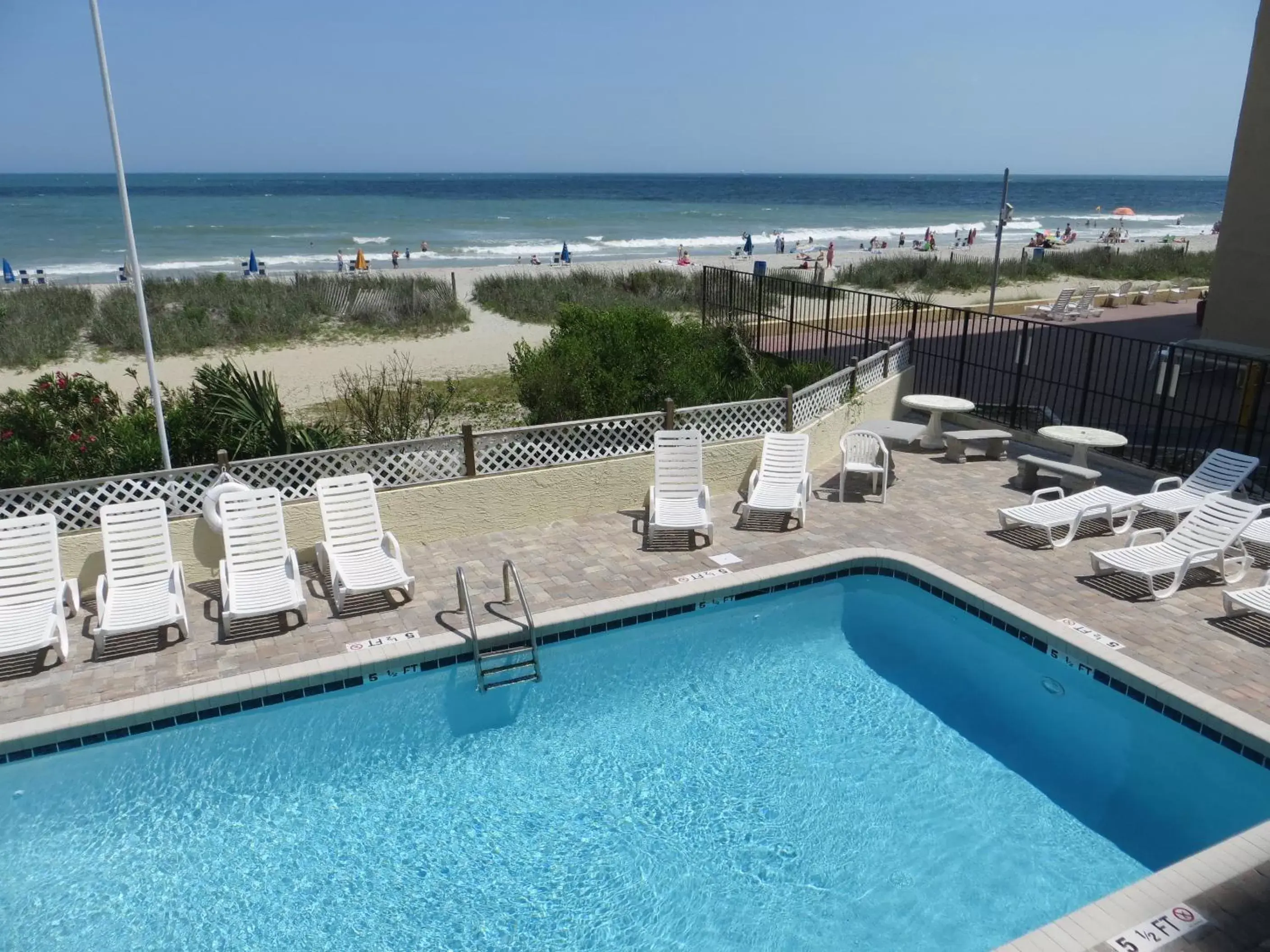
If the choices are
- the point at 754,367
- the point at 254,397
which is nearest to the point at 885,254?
the point at 754,367

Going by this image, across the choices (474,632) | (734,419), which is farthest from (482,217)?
(474,632)

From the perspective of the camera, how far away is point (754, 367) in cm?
1285

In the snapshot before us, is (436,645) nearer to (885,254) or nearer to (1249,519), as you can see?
(1249,519)

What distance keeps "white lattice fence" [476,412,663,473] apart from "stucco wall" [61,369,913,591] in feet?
0.32

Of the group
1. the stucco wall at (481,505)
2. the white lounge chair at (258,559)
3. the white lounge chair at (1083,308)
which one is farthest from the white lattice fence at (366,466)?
the white lounge chair at (1083,308)

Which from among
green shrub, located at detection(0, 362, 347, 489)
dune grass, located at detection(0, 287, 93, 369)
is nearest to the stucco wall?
green shrub, located at detection(0, 362, 347, 489)

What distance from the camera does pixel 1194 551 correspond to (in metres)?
7.57

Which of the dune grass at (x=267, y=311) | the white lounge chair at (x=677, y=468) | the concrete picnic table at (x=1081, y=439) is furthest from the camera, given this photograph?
the dune grass at (x=267, y=311)

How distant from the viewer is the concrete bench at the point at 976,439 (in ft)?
37.2

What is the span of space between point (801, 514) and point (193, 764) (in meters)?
6.01

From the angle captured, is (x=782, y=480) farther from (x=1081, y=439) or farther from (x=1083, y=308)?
(x=1083, y=308)

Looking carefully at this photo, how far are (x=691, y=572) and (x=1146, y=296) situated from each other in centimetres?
2228

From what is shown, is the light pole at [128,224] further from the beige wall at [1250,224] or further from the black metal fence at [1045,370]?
the beige wall at [1250,224]

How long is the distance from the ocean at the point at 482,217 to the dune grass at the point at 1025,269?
16.3 meters
